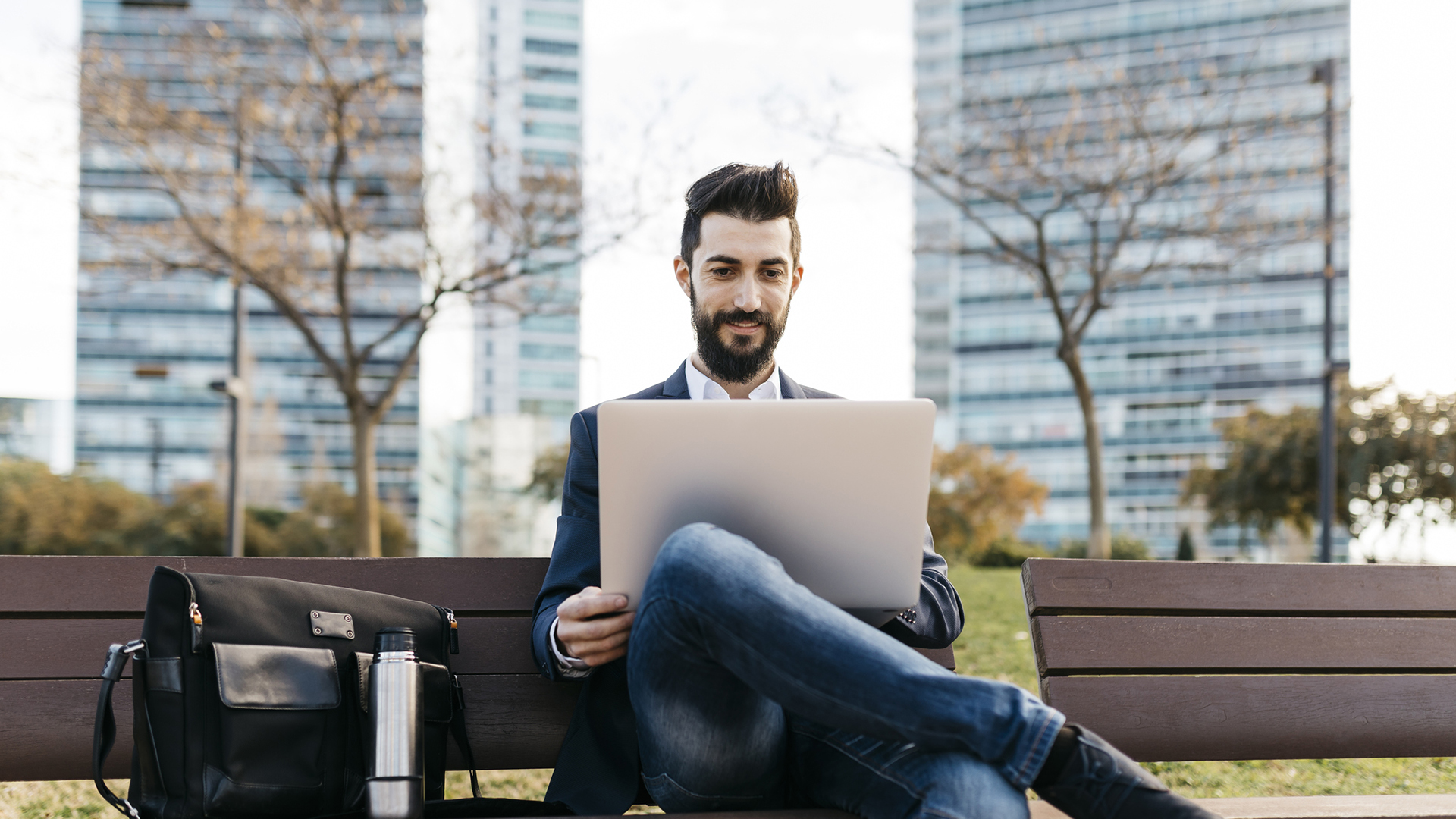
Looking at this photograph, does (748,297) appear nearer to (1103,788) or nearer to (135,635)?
(1103,788)

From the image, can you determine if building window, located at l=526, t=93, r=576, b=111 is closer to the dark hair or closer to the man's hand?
the dark hair

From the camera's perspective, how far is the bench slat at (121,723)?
7.92ft

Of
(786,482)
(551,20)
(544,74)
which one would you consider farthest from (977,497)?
(551,20)

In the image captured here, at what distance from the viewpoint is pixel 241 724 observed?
1904mm

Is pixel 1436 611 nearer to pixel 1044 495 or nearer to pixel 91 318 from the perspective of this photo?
pixel 1044 495

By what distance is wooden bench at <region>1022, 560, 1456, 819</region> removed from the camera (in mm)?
2688

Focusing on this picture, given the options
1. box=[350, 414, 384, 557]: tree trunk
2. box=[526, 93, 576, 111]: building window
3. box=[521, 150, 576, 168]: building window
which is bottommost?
box=[350, 414, 384, 557]: tree trunk

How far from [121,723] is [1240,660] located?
104 inches

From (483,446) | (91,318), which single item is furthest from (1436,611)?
(91,318)

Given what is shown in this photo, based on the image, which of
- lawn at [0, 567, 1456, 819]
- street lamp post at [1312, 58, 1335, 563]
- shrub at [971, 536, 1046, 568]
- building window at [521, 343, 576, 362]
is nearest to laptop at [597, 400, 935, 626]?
lawn at [0, 567, 1456, 819]

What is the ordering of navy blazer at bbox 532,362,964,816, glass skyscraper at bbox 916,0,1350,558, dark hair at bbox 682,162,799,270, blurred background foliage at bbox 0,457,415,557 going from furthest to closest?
glass skyscraper at bbox 916,0,1350,558, blurred background foliage at bbox 0,457,415,557, dark hair at bbox 682,162,799,270, navy blazer at bbox 532,362,964,816

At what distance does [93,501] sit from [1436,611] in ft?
49.1

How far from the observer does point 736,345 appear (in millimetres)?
2729

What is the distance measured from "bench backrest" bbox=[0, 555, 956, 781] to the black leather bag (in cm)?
47
